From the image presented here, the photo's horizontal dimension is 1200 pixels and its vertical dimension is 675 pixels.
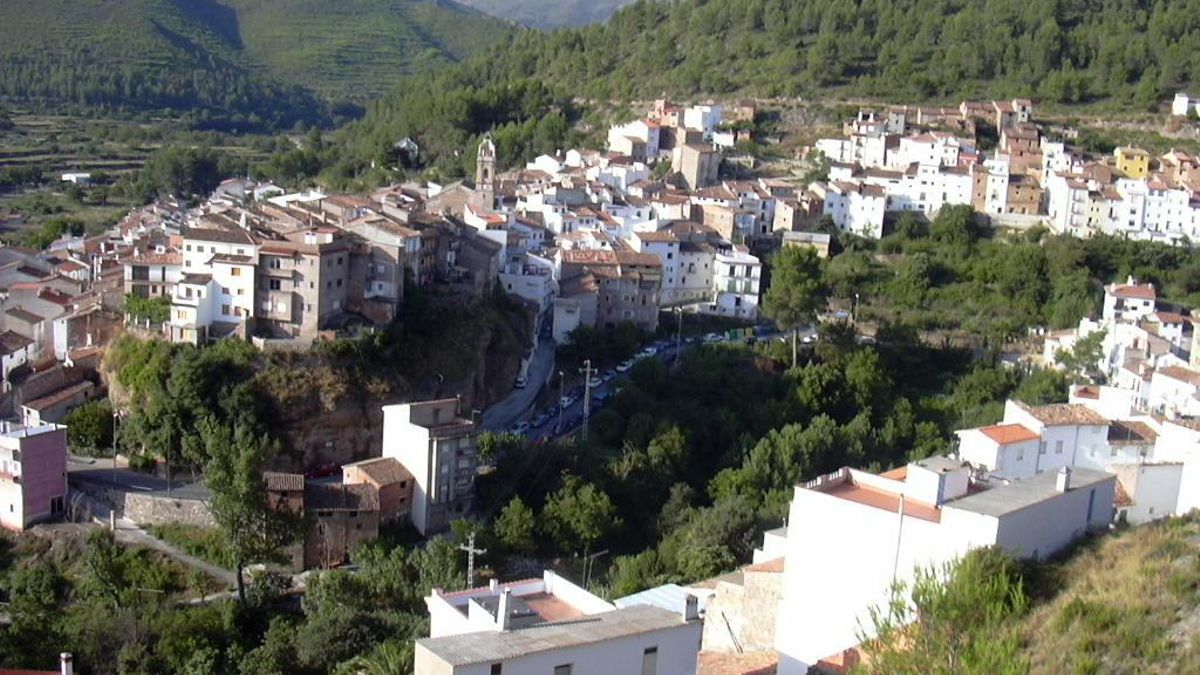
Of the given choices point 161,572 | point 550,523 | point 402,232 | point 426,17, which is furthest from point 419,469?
point 426,17

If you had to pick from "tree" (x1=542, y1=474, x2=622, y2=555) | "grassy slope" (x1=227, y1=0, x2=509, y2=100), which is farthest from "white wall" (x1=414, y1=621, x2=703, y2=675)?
"grassy slope" (x1=227, y1=0, x2=509, y2=100)

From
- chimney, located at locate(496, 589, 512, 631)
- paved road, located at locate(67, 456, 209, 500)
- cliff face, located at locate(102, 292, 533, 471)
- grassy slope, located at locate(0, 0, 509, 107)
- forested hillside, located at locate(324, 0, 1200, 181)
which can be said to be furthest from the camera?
grassy slope, located at locate(0, 0, 509, 107)

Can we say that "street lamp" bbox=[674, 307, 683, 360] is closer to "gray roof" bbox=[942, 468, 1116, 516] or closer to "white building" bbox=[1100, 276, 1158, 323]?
"white building" bbox=[1100, 276, 1158, 323]

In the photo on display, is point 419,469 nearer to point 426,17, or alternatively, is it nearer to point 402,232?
point 402,232

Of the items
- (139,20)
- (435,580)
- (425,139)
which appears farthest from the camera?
(139,20)

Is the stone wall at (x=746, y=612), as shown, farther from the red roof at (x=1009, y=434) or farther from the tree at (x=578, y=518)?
the tree at (x=578, y=518)
